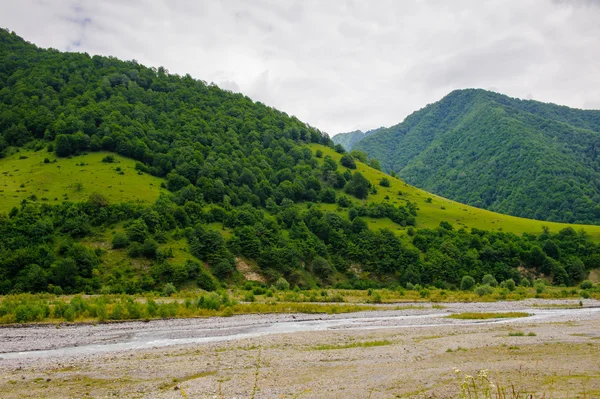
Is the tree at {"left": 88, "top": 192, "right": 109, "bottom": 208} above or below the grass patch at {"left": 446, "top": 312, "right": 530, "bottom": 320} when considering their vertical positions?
above

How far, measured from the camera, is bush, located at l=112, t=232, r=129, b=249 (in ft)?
245

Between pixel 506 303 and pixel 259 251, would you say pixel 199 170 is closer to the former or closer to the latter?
pixel 259 251

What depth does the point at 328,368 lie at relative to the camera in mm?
22000

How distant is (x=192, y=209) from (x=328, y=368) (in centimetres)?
8075

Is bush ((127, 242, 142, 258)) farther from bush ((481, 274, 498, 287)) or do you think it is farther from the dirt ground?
bush ((481, 274, 498, 287))

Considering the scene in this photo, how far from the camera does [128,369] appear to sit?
72.8ft

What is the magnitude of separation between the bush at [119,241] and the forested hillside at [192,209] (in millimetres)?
319

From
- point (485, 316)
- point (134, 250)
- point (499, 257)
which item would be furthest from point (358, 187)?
point (485, 316)

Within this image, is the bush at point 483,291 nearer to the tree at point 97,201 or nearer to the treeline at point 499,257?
the treeline at point 499,257

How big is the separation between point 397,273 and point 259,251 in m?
34.7

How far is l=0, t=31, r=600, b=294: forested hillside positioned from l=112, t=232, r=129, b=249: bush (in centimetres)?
32

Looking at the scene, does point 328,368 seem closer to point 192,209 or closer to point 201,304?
point 201,304

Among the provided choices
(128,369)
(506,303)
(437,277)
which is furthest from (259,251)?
(128,369)

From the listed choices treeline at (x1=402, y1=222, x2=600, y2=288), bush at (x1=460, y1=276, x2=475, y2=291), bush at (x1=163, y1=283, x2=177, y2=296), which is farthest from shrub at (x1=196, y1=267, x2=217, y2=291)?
bush at (x1=460, y1=276, x2=475, y2=291)
